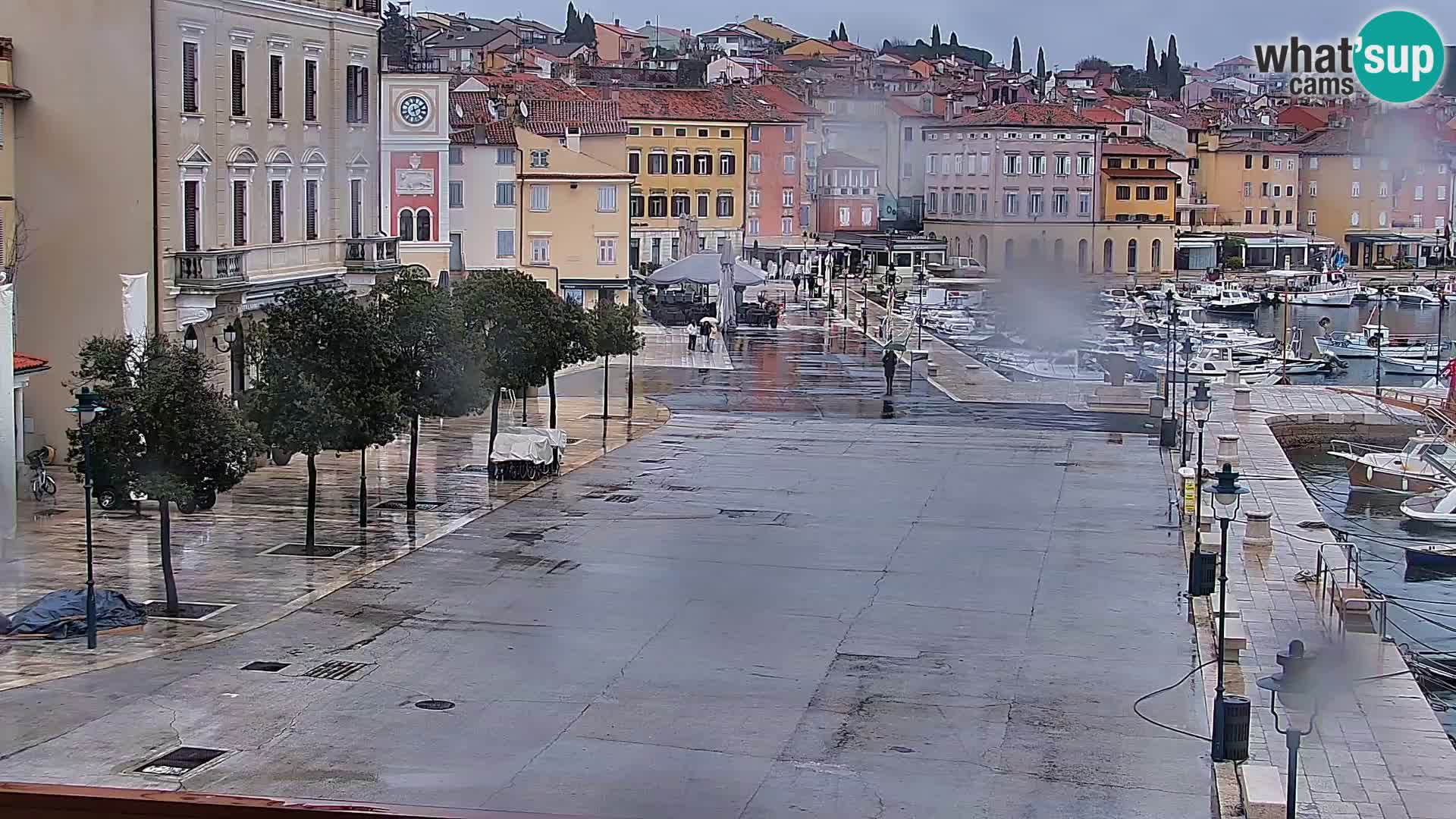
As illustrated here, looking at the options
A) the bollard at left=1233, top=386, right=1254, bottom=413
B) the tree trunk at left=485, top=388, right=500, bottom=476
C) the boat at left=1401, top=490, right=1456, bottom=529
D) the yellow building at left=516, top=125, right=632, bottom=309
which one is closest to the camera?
the tree trunk at left=485, top=388, right=500, bottom=476

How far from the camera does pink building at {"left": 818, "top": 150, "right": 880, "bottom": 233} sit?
256 centimetres

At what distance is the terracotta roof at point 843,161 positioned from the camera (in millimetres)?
2518

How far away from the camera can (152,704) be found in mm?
3553

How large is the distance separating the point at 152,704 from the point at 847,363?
853 cm

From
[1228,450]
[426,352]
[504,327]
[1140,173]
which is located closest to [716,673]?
[1140,173]

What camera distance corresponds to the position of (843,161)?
8.44ft

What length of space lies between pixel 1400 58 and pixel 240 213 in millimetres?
6096

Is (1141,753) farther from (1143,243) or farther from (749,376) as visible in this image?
(749,376)

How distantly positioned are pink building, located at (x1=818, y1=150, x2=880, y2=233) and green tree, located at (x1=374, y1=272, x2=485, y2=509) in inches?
122

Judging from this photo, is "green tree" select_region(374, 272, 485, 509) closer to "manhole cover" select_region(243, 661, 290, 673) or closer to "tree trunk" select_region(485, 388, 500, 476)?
"tree trunk" select_region(485, 388, 500, 476)

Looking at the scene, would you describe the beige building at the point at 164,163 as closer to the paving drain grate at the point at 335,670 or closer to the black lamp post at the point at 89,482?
the black lamp post at the point at 89,482

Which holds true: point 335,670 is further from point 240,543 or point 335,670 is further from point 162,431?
point 240,543

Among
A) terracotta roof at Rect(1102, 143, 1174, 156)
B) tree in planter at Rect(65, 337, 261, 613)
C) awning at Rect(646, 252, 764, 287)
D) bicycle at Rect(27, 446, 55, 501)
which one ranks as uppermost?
terracotta roof at Rect(1102, 143, 1174, 156)

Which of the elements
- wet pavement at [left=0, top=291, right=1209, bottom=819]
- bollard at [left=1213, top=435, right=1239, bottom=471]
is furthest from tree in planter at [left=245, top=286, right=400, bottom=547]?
bollard at [left=1213, top=435, right=1239, bottom=471]
